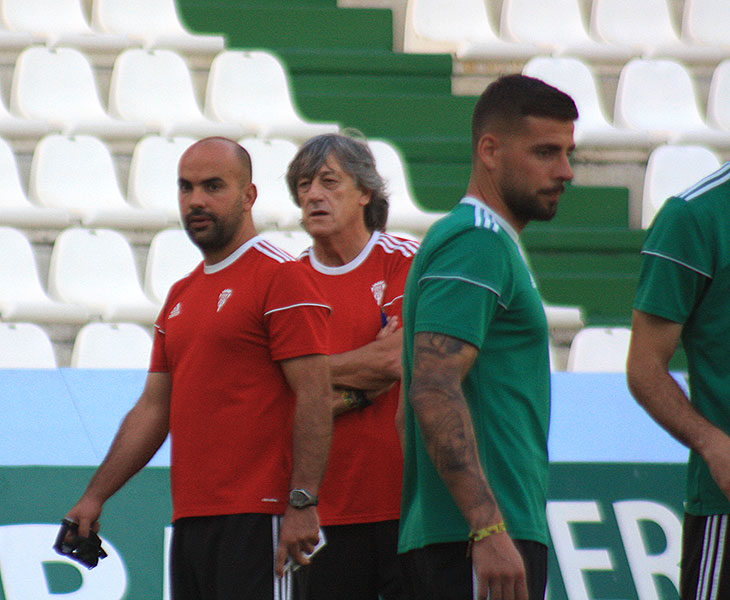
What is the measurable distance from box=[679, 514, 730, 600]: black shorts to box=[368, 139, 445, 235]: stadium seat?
12.4 ft

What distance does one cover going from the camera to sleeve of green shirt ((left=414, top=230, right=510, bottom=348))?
2107mm

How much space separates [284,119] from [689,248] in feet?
15.5

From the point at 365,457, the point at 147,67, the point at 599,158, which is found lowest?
the point at 365,457

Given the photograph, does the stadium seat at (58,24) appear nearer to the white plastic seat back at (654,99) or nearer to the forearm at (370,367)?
the white plastic seat back at (654,99)

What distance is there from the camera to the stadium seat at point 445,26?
24.8 ft

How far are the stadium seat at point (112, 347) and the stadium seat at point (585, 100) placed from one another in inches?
113

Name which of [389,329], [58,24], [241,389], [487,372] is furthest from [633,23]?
[487,372]

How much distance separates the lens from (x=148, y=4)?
742cm

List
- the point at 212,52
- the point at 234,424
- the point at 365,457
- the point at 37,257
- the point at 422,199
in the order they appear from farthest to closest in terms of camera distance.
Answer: the point at 212,52, the point at 422,199, the point at 37,257, the point at 365,457, the point at 234,424

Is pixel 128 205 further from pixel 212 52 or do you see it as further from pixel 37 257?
pixel 212 52

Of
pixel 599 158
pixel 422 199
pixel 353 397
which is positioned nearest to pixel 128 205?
pixel 422 199

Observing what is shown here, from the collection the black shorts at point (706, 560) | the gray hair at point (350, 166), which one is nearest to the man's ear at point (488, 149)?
the black shorts at point (706, 560)

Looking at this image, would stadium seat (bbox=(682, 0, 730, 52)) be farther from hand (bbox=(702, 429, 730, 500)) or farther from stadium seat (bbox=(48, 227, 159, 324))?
hand (bbox=(702, 429, 730, 500))

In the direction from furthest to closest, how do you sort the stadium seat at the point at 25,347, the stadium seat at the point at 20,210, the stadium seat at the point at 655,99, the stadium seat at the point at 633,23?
the stadium seat at the point at 633,23, the stadium seat at the point at 655,99, the stadium seat at the point at 20,210, the stadium seat at the point at 25,347
